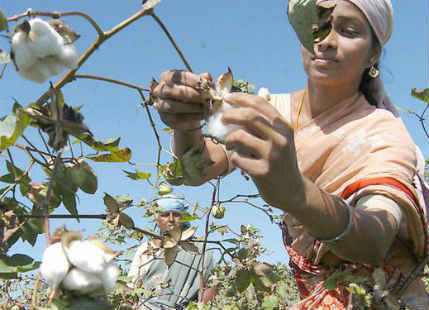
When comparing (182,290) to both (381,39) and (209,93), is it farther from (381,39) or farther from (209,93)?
(209,93)

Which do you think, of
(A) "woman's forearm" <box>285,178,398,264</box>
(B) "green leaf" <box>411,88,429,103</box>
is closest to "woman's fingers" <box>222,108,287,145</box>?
(A) "woman's forearm" <box>285,178,398,264</box>

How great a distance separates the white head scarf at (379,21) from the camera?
131cm

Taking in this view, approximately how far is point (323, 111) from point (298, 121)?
3.4 inches

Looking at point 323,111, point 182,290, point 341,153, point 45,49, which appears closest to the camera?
point 45,49

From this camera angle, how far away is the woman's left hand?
74cm

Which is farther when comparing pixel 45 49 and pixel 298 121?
pixel 298 121

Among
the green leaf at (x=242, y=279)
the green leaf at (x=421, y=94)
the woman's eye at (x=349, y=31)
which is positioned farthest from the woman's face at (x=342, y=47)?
the green leaf at (x=242, y=279)

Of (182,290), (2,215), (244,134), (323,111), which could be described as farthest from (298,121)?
(182,290)

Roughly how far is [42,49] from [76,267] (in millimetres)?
276

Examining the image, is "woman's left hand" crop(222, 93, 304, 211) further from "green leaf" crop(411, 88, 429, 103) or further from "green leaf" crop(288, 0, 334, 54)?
"green leaf" crop(411, 88, 429, 103)

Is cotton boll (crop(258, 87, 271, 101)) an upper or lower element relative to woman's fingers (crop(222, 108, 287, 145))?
upper

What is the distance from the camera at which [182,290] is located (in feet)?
12.2

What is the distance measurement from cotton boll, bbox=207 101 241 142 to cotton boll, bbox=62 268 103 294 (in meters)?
0.31

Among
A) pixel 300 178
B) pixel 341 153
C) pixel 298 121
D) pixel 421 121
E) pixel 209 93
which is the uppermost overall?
pixel 421 121
